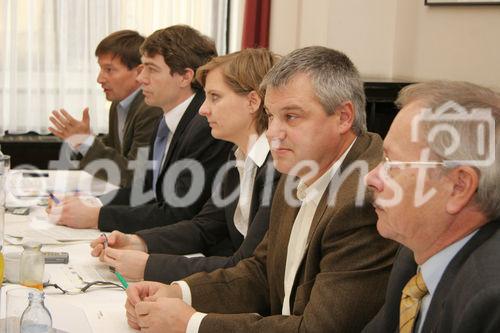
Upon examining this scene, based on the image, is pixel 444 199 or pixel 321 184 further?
pixel 321 184

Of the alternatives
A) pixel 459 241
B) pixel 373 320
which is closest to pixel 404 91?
pixel 459 241

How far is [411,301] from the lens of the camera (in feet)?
4.73

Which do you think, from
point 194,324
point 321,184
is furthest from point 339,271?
point 194,324

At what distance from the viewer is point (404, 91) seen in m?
1.50

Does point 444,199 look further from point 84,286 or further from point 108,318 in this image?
point 84,286

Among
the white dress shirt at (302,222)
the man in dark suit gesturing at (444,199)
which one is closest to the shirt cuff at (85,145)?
the white dress shirt at (302,222)

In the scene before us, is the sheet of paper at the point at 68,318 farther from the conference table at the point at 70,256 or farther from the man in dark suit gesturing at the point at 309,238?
the man in dark suit gesturing at the point at 309,238

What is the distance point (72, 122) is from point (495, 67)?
2097 millimetres

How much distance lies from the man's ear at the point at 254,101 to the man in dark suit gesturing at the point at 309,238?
0.46 meters

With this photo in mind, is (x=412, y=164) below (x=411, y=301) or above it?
above

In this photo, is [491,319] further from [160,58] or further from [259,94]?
[160,58]

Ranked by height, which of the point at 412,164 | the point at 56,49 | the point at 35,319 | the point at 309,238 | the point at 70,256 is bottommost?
the point at 70,256

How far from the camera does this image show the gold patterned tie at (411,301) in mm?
1421

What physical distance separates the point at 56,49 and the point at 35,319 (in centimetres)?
377
